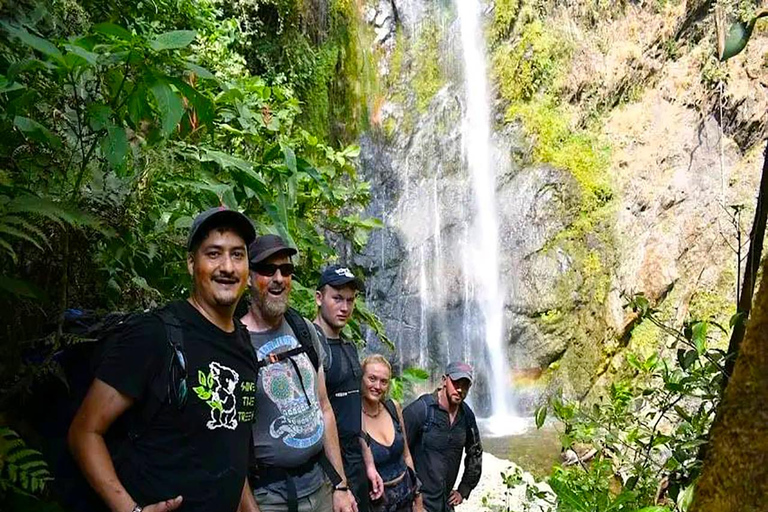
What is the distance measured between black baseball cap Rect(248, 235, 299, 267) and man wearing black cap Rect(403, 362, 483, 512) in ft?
4.89

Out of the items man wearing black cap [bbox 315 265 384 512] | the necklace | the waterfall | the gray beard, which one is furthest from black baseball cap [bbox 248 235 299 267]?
the waterfall

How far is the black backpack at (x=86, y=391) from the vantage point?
180 centimetres

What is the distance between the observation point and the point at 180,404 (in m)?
1.81

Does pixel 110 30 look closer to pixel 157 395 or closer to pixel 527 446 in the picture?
pixel 157 395

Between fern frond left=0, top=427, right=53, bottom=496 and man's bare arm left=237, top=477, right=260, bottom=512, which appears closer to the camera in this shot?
fern frond left=0, top=427, right=53, bottom=496

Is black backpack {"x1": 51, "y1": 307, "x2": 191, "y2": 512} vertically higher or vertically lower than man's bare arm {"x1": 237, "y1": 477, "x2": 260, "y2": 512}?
higher

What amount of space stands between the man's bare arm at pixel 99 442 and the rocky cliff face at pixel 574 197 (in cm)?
1014

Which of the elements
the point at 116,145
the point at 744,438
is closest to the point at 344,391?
the point at 116,145

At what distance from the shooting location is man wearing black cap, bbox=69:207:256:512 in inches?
68.4

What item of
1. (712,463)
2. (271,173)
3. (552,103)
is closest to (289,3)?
(552,103)

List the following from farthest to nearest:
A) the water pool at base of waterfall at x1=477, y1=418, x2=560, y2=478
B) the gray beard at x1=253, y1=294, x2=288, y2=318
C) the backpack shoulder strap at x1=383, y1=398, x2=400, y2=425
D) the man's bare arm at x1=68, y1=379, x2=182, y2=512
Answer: the water pool at base of waterfall at x1=477, y1=418, x2=560, y2=478
the backpack shoulder strap at x1=383, y1=398, x2=400, y2=425
the gray beard at x1=253, y1=294, x2=288, y2=318
the man's bare arm at x1=68, y1=379, x2=182, y2=512

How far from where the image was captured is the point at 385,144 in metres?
13.9

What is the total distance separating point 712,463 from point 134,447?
4.55ft

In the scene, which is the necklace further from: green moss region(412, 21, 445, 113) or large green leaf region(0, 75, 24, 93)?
green moss region(412, 21, 445, 113)
